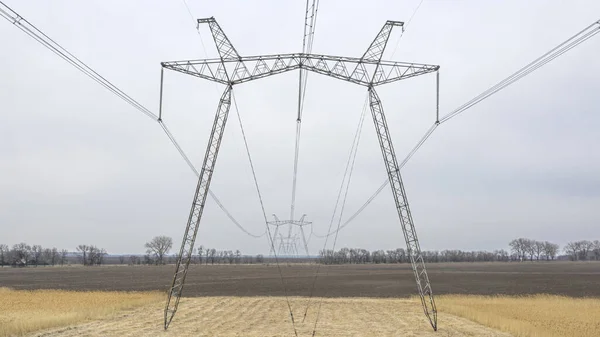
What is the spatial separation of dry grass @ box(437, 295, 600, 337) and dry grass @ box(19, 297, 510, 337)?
68.4 inches

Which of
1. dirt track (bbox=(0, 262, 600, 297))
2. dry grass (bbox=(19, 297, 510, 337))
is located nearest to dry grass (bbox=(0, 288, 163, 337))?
dry grass (bbox=(19, 297, 510, 337))

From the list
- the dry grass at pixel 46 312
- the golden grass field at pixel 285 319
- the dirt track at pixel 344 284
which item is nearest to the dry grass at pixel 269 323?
the golden grass field at pixel 285 319

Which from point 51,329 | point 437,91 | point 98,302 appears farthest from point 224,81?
point 98,302

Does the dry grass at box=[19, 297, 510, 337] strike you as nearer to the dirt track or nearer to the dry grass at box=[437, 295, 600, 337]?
the dry grass at box=[437, 295, 600, 337]

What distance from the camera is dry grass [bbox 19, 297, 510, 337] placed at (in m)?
28.3

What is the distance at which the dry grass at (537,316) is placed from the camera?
32.3m

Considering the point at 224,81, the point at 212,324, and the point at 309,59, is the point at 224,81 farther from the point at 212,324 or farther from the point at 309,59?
the point at 212,324

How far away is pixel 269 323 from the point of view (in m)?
32.5

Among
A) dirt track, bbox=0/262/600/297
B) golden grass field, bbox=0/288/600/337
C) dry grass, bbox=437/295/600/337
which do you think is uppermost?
golden grass field, bbox=0/288/600/337

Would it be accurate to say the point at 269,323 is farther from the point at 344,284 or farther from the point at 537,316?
the point at 344,284

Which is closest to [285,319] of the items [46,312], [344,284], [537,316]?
[46,312]

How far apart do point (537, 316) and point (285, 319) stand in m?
20.4

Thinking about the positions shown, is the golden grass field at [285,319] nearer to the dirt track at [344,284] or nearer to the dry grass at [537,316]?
the dry grass at [537,316]

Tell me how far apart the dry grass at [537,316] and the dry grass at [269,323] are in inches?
68.4
